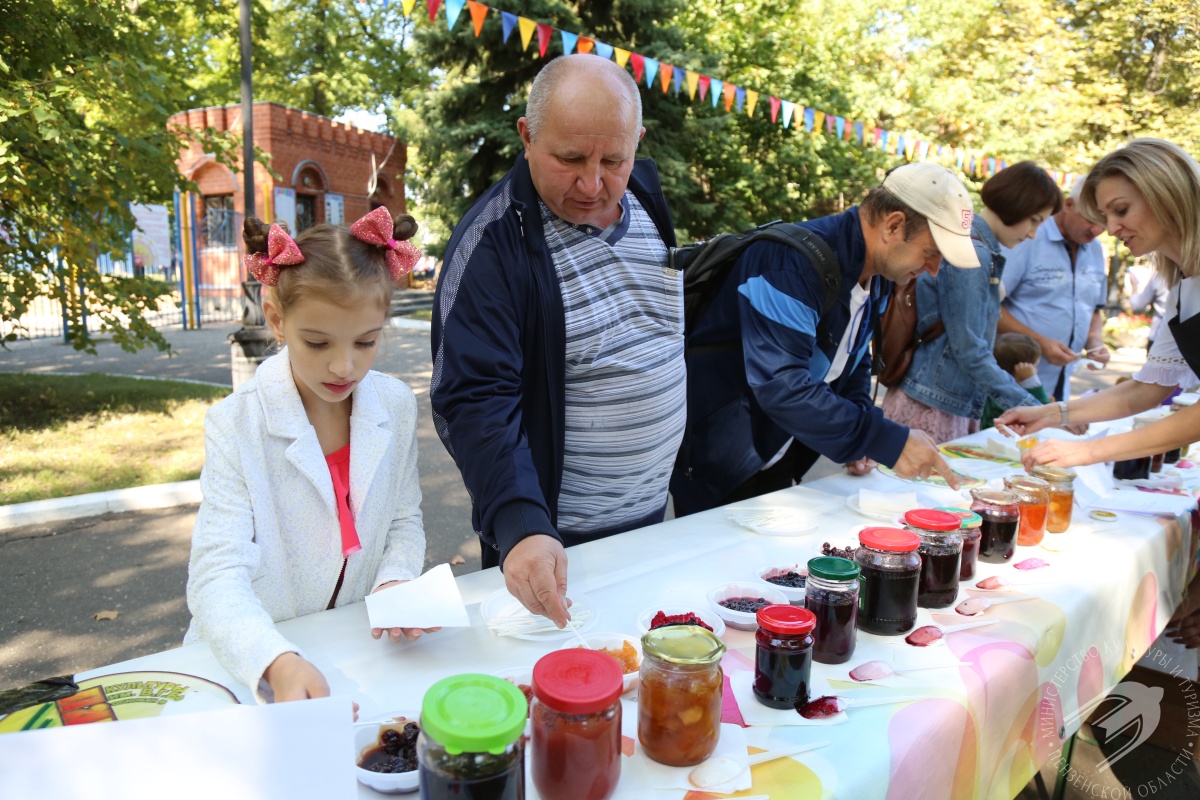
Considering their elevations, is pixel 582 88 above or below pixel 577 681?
above

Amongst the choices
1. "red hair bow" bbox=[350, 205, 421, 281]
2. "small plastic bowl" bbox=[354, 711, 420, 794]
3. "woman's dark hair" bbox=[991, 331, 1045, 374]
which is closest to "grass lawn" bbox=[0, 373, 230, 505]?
"red hair bow" bbox=[350, 205, 421, 281]

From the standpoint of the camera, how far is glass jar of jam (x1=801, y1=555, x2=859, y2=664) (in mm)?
1335

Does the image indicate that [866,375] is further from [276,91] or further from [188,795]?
[276,91]

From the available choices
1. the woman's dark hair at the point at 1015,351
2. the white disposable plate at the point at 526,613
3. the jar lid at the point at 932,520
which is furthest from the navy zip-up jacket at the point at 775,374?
the woman's dark hair at the point at 1015,351

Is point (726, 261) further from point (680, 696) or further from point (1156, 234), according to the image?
point (680, 696)

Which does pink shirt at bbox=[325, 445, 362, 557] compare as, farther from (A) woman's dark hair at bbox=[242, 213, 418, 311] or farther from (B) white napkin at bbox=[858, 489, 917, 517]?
(B) white napkin at bbox=[858, 489, 917, 517]

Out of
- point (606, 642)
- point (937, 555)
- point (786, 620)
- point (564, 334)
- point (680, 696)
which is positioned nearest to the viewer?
point (680, 696)

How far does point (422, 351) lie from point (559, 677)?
11.0 m

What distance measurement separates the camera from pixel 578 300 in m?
1.86

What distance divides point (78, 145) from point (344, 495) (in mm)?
5899

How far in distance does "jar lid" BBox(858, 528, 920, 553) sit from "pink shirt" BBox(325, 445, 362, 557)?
1.01 meters

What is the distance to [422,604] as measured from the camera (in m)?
1.38

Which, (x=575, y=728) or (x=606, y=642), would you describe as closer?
(x=575, y=728)

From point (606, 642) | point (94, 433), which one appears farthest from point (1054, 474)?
point (94, 433)
